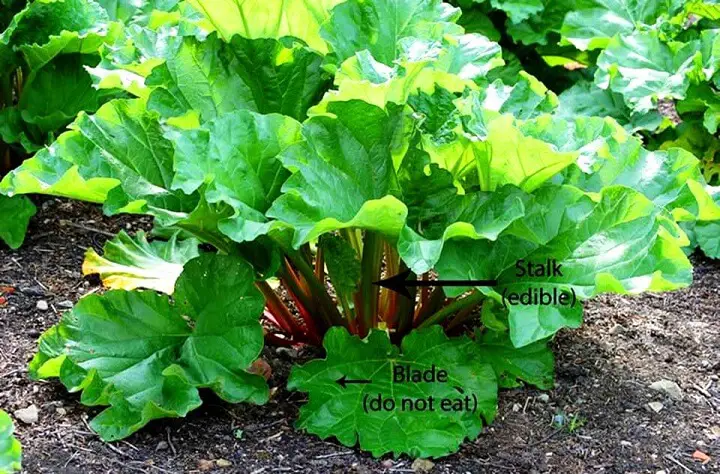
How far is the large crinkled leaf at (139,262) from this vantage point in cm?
362

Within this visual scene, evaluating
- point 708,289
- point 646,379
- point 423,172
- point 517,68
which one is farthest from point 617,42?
point 423,172

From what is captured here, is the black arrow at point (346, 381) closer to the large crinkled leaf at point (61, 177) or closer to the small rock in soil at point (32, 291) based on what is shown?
the large crinkled leaf at point (61, 177)

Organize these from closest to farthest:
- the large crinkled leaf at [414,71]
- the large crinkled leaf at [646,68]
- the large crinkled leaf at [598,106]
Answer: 1. the large crinkled leaf at [414,71]
2. the large crinkled leaf at [646,68]
3. the large crinkled leaf at [598,106]

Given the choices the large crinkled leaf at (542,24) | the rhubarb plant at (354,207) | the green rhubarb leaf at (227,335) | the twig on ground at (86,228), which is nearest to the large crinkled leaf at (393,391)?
the rhubarb plant at (354,207)

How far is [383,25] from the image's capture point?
11.2 ft

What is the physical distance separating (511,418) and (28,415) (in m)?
1.40

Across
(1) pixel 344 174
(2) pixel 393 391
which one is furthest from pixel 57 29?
(2) pixel 393 391

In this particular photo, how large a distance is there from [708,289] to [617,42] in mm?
1140

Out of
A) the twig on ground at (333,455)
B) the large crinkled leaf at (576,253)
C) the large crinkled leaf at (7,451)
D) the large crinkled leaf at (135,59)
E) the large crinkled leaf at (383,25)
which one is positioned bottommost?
A: the twig on ground at (333,455)

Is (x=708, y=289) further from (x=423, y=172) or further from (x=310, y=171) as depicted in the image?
(x=310, y=171)

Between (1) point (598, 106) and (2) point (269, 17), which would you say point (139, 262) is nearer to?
(2) point (269, 17)

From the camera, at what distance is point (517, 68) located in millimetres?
5199

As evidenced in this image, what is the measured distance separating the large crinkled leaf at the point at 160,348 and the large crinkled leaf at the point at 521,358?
2.34 ft

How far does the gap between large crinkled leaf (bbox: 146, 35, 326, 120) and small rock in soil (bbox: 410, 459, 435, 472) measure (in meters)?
1.09
